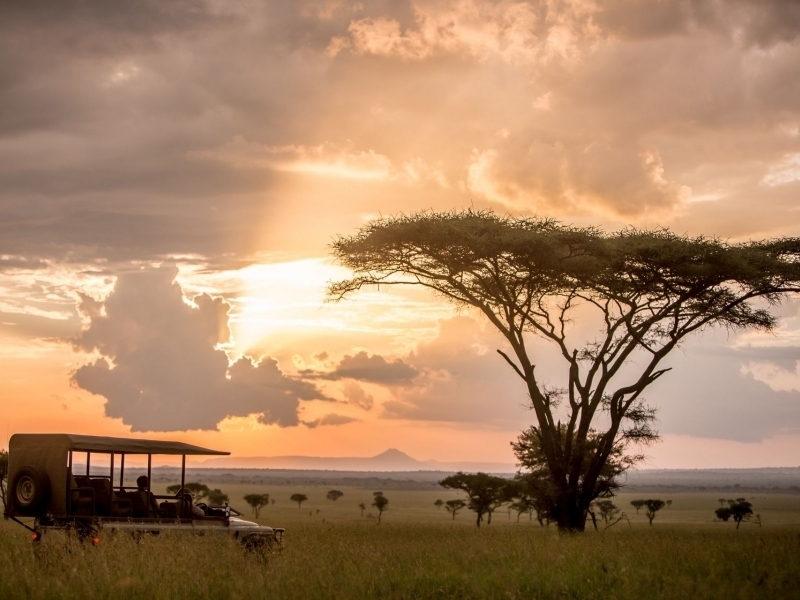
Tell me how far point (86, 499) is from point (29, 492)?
945 mm

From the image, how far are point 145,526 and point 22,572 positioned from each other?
9.02ft

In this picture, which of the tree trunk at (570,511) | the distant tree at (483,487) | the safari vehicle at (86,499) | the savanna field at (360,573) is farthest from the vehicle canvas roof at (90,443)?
the distant tree at (483,487)

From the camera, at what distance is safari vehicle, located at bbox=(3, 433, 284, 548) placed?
16.0m

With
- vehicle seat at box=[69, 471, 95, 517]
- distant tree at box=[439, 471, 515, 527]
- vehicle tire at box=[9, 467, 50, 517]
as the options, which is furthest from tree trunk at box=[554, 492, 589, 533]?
distant tree at box=[439, 471, 515, 527]

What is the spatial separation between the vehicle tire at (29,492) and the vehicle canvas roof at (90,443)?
0.53 meters

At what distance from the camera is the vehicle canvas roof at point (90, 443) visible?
16.2m

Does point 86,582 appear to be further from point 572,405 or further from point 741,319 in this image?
point 741,319

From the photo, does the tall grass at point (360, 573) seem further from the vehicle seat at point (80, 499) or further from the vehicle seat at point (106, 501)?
the vehicle seat at point (106, 501)

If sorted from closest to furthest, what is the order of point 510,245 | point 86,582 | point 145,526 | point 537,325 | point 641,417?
point 86,582
point 145,526
point 510,245
point 537,325
point 641,417

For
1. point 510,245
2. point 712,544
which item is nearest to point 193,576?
point 712,544

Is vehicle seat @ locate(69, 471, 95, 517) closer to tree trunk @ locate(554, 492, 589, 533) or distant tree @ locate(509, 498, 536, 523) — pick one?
tree trunk @ locate(554, 492, 589, 533)

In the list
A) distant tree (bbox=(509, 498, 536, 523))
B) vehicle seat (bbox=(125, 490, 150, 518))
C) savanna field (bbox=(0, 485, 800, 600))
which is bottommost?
distant tree (bbox=(509, 498, 536, 523))

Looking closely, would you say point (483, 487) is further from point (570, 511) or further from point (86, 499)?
point (86, 499)

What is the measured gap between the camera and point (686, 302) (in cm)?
3164
